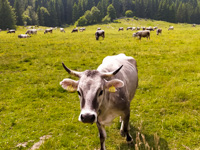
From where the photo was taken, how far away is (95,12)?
357 ft

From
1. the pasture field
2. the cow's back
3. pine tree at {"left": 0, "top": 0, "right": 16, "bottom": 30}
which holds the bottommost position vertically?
the pasture field

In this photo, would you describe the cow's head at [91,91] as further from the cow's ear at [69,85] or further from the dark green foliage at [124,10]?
the dark green foliage at [124,10]

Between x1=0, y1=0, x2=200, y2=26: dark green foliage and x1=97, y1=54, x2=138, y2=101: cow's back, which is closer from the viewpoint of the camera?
x1=97, y1=54, x2=138, y2=101: cow's back

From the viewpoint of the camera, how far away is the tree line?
108162 mm

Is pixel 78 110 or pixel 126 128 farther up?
pixel 126 128

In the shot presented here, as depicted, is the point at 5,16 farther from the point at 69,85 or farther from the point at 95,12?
the point at 69,85

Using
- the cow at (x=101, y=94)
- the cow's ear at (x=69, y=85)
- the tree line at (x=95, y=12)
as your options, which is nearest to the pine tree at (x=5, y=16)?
the tree line at (x=95, y=12)

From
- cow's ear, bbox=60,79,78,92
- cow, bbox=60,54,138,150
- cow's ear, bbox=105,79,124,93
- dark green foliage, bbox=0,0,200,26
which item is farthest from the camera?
dark green foliage, bbox=0,0,200,26

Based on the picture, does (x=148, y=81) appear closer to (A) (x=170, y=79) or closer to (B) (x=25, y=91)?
(A) (x=170, y=79)

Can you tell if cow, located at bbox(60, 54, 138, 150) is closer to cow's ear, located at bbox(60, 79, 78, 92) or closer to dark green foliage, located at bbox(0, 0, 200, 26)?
cow's ear, located at bbox(60, 79, 78, 92)

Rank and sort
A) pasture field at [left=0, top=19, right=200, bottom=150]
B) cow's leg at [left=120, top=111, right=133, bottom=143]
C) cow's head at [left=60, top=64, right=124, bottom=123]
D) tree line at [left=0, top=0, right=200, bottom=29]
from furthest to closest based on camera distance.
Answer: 1. tree line at [left=0, top=0, right=200, bottom=29]
2. pasture field at [left=0, top=19, right=200, bottom=150]
3. cow's leg at [left=120, top=111, right=133, bottom=143]
4. cow's head at [left=60, top=64, right=124, bottom=123]

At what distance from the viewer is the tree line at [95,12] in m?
108

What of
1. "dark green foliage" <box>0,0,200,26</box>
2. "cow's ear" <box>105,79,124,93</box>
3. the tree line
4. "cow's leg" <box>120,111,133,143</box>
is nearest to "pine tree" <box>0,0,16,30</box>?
the tree line

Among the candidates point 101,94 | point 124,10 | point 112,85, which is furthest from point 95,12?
point 101,94
